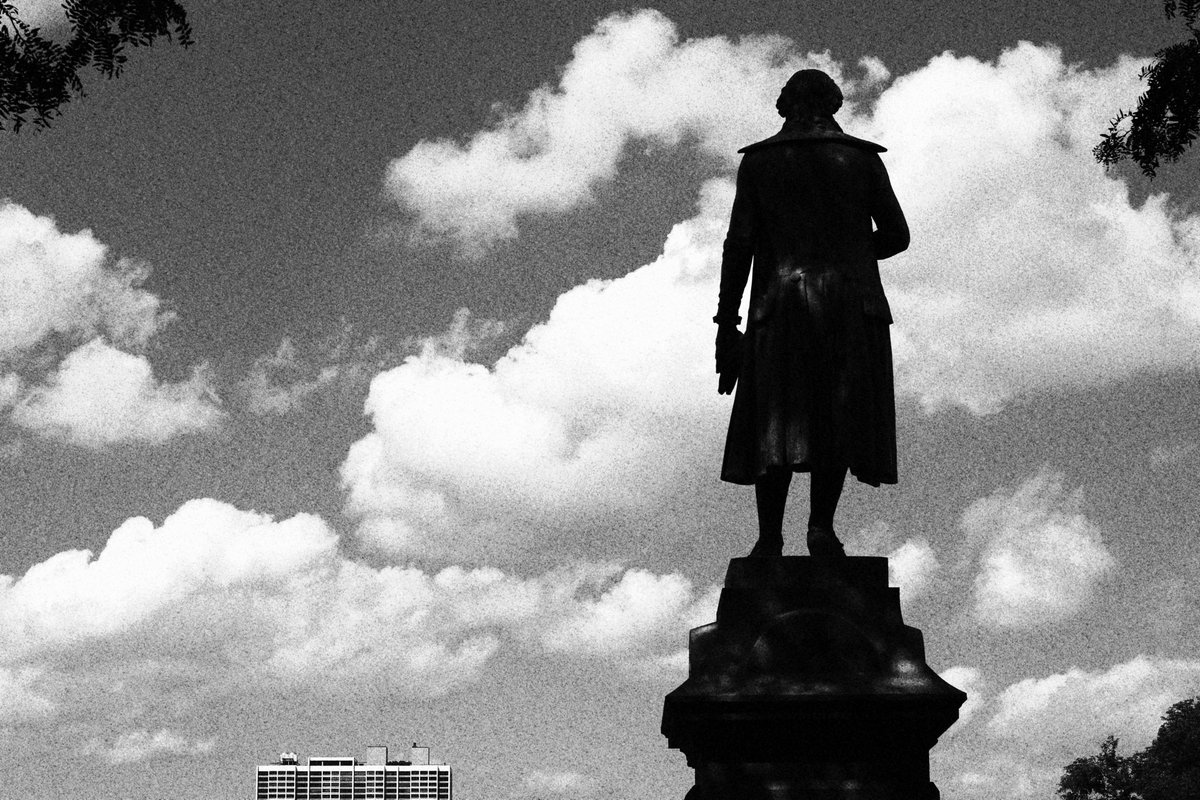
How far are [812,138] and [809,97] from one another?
35 cm

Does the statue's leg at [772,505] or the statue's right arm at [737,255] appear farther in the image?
the statue's right arm at [737,255]

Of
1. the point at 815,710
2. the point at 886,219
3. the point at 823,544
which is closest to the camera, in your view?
the point at 815,710

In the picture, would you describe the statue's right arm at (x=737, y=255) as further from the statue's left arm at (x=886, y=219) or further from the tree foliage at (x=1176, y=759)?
the tree foliage at (x=1176, y=759)

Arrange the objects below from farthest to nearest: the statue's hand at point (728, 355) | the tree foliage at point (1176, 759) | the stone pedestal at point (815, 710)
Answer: the tree foliage at point (1176, 759) < the statue's hand at point (728, 355) < the stone pedestal at point (815, 710)

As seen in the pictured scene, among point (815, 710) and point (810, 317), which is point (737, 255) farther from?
point (815, 710)

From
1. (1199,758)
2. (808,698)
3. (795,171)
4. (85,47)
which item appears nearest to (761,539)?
(808,698)

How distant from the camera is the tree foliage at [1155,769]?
5706 centimetres

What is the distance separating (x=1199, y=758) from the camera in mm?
57812

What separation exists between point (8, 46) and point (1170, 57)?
9047mm

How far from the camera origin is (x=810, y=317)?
888 centimetres

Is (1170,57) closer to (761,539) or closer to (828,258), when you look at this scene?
(828,258)

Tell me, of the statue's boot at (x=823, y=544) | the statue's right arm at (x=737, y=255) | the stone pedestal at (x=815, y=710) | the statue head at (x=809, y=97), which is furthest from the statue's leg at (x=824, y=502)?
the statue head at (x=809, y=97)

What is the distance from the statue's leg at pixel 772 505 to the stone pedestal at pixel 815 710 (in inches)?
24.1

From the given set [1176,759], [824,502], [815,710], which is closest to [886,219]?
[824,502]
